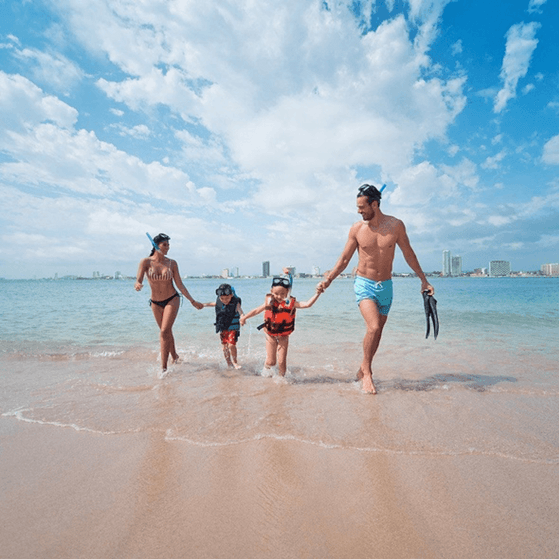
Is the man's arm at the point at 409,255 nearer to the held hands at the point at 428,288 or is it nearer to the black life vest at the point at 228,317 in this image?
the held hands at the point at 428,288

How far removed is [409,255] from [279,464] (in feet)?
11.8

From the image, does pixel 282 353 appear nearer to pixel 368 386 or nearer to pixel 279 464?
pixel 368 386

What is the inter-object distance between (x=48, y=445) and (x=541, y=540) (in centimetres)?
375

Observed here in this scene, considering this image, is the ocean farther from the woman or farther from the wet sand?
the woman

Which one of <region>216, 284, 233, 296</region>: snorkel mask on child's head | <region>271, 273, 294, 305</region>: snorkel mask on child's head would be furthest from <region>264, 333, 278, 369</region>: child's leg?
<region>216, 284, 233, 296</region>: snorkel mask on child's head

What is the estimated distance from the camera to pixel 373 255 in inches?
182

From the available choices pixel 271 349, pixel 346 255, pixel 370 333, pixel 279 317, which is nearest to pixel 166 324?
pixel 271 349

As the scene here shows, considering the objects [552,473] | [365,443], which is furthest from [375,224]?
[552,473]

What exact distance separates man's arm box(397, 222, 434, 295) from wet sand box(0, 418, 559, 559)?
2768 mm

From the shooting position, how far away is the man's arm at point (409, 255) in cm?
462

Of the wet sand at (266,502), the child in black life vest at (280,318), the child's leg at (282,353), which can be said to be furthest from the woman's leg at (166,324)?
the wet sand at (266,502)

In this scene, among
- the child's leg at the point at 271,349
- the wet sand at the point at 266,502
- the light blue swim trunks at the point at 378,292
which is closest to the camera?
the wet sand at the point at 266,502

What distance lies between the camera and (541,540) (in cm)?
176

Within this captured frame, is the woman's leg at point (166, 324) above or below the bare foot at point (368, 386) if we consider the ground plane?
above
